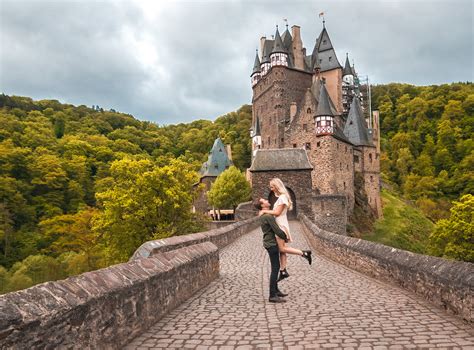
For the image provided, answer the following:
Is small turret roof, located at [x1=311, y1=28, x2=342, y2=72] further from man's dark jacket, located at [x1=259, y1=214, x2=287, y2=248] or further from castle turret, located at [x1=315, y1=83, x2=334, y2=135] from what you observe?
man's dark jacket, located at [x1=259, y1=214, x2=287, y2=248]

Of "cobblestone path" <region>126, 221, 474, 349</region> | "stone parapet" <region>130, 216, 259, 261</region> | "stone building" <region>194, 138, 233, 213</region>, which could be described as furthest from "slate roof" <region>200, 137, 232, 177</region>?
"cobblestone path" <region>126, 221, 474, 349</region>

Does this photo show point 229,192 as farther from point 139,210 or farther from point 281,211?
point 281,211

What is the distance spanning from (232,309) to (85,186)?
58847mm

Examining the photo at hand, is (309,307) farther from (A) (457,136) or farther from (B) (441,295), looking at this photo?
(A) (457,136)

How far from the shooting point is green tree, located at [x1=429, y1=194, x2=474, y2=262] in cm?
2828

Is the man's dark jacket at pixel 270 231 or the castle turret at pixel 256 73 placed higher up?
the castle turret at pixel 256 73

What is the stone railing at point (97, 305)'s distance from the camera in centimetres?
268

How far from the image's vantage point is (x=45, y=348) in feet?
9.15

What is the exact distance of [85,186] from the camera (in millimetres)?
60031

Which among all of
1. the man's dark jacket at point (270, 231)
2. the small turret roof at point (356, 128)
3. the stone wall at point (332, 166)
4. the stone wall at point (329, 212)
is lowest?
the stone wall at point (329, 212)

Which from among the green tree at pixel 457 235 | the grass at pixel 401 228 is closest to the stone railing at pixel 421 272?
the green tree at pixel 457 235

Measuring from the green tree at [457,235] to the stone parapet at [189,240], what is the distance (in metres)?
15.9

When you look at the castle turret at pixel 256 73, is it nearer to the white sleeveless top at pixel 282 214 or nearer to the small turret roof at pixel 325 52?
the small turret roof at pixel 325 52

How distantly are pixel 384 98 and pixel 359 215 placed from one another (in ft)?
197
